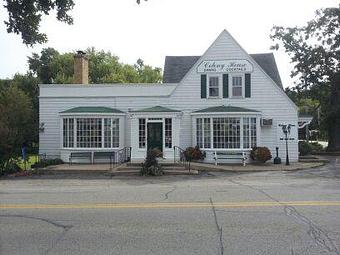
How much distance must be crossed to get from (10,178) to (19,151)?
3.41 meters

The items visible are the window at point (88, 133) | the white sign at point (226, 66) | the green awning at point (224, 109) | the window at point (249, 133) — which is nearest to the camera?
the green awning at point (224, 109)

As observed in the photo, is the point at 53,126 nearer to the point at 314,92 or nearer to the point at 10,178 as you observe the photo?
the point at 10,178

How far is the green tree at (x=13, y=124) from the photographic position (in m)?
26.0

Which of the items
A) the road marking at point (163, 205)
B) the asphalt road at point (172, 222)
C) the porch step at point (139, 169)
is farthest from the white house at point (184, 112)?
the road marking at point (163, 205)

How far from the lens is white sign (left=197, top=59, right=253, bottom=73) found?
3162cm

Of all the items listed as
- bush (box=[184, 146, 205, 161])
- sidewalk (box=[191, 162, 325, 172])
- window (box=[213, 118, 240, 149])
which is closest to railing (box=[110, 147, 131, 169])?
bush (box=[184, 146, 205, 161])

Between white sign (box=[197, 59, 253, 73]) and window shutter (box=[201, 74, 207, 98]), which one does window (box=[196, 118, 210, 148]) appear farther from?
white sign (box=[197, 59, 253, 73])

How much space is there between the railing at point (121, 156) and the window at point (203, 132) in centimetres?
433

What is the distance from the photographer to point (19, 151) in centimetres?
2739

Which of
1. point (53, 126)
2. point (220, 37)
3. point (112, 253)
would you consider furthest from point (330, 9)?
point (112, 253)

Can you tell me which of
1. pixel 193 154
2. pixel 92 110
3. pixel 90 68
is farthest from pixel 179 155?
pixel 90 68

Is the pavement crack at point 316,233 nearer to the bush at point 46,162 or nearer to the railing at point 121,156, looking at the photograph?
the bush at point 46,162

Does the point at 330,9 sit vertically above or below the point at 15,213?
above

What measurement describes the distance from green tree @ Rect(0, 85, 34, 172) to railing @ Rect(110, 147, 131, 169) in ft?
16.1
